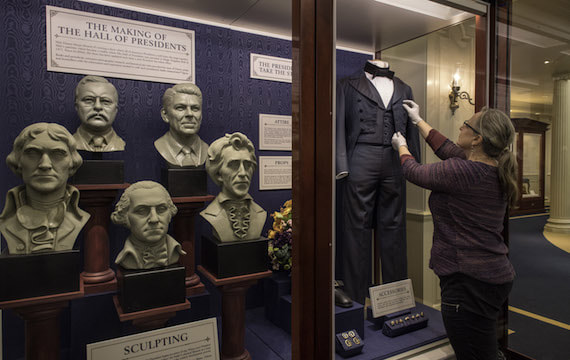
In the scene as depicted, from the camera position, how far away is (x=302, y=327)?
5.58 ft

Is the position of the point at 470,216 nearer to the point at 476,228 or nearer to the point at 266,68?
the point at 476,228

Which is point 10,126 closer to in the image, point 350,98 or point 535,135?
point 350,98

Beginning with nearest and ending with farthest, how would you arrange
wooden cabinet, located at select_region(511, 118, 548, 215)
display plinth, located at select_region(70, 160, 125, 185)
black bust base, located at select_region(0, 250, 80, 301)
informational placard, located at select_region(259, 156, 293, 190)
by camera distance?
black bust base, located at select_region(0, 250, 80, 301), display plinth, located at select_region(70, 160, 125, 185), informational placard, located at select_region(259, 156, 293, 190), wooden cabinet, located at select_region(511, 118, 548, 215)

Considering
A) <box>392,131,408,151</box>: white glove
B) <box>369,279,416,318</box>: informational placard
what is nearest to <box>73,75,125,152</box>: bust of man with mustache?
<box>392,131,408,151</box>: white glove

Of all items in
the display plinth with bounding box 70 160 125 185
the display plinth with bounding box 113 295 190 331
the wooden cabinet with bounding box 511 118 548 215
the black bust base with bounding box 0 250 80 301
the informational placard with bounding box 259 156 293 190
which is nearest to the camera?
the black bust base with bounding box 0 250 80 301

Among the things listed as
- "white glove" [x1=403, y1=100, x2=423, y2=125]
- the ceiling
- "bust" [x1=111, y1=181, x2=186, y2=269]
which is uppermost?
the ceiling

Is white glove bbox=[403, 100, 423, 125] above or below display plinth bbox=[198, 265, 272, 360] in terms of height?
above

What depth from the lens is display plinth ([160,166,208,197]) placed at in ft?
6.24

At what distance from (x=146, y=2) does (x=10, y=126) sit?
2.60 ft

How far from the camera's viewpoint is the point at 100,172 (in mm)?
1802

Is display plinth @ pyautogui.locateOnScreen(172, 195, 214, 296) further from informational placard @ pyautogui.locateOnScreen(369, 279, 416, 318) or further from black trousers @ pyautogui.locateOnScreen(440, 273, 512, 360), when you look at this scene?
black trousers @ pyautogui.locateOnScreen(440, 273, 512, 360)

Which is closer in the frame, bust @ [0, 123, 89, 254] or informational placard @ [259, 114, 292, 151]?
bust @ [0, 123, 89, 254]

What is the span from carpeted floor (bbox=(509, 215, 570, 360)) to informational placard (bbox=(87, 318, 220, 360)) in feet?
5.77

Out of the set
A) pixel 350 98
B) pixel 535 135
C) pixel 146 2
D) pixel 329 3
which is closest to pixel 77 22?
pixel 146 2
